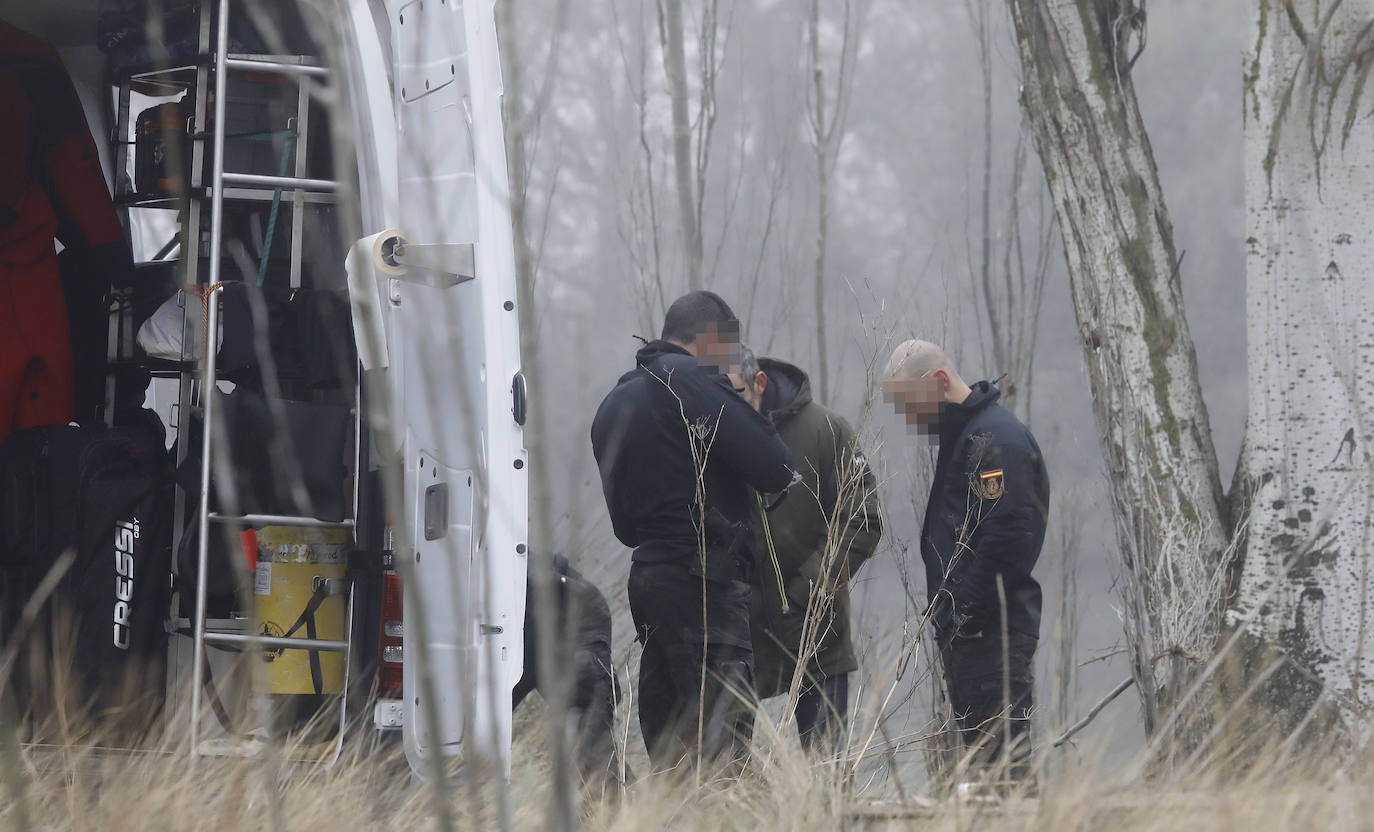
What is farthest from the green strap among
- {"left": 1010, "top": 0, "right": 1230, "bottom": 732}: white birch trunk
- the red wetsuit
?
{"left": 1010, "top": 0, "right": 1230, "bottom": 732}: white birch trunk

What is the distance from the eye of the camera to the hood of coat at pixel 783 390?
13.3 ft

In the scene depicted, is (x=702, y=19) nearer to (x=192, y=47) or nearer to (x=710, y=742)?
(x=192, y=47)

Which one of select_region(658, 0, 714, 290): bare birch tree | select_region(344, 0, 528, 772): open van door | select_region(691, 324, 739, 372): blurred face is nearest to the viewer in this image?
select_region(344, 0, 528, 772): open van door

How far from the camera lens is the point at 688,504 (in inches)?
135

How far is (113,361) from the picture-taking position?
3.37 meters

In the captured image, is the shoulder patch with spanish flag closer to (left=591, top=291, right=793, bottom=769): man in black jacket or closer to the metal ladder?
(left=591, top=291, right=793, bottom=769): man in black jacket

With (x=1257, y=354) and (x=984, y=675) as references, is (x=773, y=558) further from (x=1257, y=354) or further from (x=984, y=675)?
(x=1257, y=354)

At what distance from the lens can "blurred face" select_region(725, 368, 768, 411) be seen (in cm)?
367

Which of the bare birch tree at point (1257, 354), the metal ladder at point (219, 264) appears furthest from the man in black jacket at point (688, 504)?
the bare birch tree at point (1257, 354)

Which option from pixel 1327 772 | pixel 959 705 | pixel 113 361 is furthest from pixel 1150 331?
pixel 113 361

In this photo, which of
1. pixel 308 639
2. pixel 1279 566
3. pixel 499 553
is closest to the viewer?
pixel 499 553

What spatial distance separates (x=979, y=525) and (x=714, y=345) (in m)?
0.91

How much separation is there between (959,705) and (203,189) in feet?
8.35

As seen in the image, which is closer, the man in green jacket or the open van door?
the open van door
